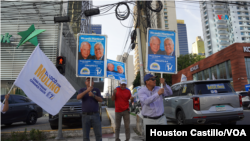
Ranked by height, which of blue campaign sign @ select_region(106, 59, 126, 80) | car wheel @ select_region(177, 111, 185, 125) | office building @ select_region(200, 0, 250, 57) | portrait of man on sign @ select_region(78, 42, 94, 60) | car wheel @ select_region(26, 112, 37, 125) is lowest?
car wheel @ select_region(26, 112, 37, 125)

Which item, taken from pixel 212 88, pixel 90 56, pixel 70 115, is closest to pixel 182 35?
pixel 212 88

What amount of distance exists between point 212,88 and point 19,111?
901 cm

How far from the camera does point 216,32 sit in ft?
303

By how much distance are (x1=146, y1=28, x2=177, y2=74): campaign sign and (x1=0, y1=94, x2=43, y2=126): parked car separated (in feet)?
25.6

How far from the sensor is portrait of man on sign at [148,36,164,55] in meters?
4.78

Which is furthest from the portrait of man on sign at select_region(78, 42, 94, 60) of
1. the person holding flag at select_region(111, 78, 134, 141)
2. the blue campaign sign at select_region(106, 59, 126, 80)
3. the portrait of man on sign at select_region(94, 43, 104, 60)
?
the blue campaign sign at select_region(106, 59, 126, 80)

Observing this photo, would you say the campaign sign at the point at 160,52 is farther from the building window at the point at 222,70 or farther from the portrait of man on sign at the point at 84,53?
the building window at the point at 222,70

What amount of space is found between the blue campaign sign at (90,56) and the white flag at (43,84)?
0.93 meters

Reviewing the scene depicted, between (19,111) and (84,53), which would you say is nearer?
(84,53)

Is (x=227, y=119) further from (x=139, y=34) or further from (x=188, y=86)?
(x=139, y=34)

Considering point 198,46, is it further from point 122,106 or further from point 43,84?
point 43,84

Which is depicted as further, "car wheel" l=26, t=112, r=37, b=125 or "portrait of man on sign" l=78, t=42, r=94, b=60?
"car wheel" l=26, t=112, r=37, b=125

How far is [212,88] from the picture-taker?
6.45 meters

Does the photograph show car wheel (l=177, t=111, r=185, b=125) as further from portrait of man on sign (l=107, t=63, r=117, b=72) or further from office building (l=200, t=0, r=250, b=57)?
office building (l=200, t=0, r=250, b=57)
